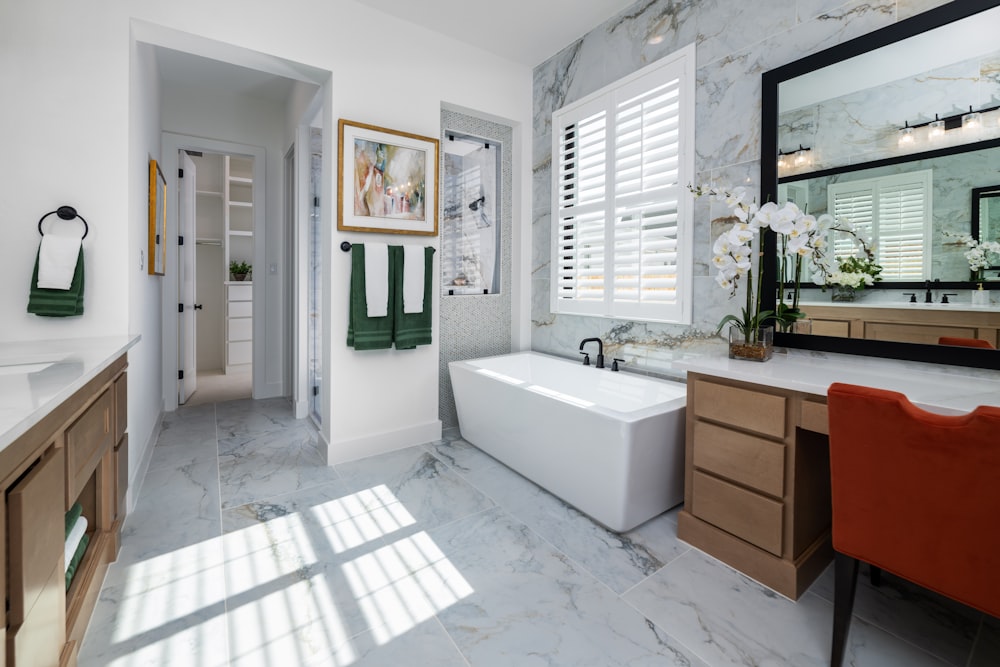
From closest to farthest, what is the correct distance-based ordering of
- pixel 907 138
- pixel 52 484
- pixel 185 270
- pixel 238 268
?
pixel 52 484 → pixel 907 138 → pixel 185 270 → pixel 238 268

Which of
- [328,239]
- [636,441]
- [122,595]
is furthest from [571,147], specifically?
[122,595]

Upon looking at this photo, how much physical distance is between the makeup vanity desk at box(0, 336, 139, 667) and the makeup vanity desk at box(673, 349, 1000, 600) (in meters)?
1.95

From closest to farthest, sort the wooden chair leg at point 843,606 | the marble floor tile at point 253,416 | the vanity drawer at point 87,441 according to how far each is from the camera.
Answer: the vanity drawer at point 87,441 < the wooden chair leg at point 843,606 < the marble floor tile at point 253,416

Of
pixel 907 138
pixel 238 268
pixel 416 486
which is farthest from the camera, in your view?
pixel 238 268

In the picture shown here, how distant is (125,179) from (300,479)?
1686 mm

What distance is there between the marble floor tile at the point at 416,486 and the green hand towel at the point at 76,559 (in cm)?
107

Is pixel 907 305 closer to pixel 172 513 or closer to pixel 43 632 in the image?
pixel 43 632

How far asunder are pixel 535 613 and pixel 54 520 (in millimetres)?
1337

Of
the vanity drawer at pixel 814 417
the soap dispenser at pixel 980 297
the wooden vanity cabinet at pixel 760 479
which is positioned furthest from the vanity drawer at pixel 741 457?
the soap dispenser at pixel 980 297

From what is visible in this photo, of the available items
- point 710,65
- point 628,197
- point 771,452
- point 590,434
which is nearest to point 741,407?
point 771,452

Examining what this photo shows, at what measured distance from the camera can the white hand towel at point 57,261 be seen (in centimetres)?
189

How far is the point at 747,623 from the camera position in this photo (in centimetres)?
156

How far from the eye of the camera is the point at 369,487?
8.40ft

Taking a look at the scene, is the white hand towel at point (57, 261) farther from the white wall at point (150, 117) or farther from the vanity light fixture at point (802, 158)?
the vanity light fixture at point (802, 158)
